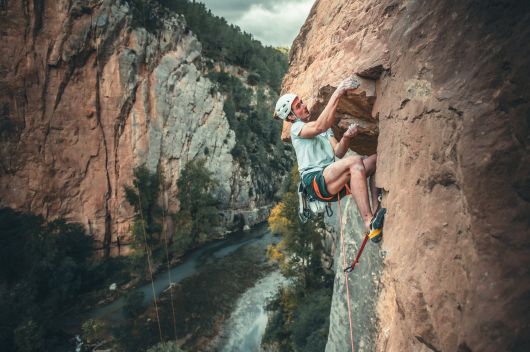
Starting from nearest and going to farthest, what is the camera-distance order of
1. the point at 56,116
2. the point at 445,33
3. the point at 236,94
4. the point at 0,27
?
the point at 445,33 < the point at 0,27 < the point at 56,116 < the point at 236,94

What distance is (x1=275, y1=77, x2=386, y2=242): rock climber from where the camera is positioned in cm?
332

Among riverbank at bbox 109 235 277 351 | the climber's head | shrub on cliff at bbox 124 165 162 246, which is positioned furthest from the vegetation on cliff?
the climber's head

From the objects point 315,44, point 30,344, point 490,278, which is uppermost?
point 315,44

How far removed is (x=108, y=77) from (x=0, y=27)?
6733mm

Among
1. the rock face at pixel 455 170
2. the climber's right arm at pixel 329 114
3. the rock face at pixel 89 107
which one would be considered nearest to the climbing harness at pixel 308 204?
the climber's right arm at pixel 329 114

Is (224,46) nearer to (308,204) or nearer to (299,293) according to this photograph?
(299,293)

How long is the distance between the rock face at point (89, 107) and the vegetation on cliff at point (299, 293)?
12.6 m

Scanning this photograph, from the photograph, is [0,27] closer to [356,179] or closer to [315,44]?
[315,44]

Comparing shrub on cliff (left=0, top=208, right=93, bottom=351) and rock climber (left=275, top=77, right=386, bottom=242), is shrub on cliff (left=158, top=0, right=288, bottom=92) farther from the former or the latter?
rock climber (left=275, top=77, right=386, bottom=242)

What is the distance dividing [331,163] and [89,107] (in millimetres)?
25662

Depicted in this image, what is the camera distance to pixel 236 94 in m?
46.5

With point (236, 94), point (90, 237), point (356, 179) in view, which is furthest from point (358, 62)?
point (236, 94)

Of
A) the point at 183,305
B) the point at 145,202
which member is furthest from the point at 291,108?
the point at 145,202

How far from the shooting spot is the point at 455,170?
7.36 ft
